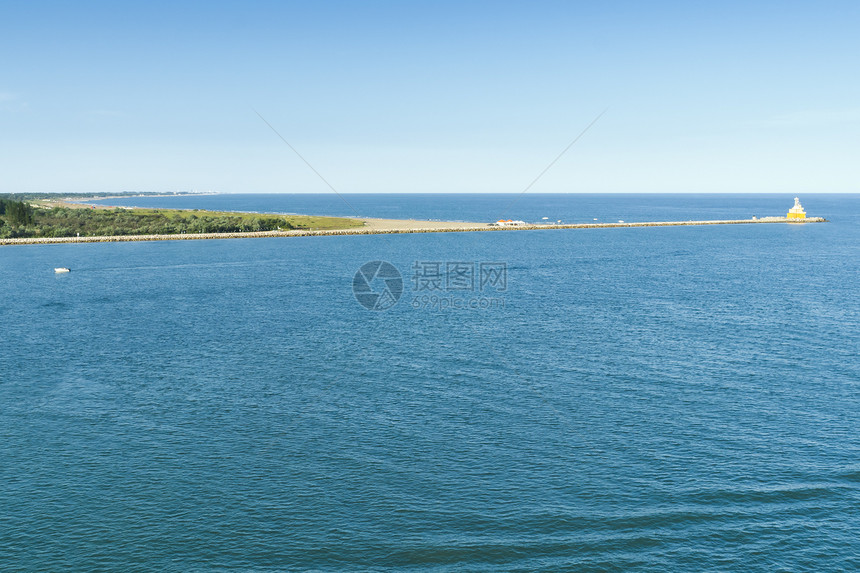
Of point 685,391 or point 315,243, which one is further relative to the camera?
point 315,243

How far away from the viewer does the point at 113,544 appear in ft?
111

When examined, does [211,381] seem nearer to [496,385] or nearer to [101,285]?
[496,385]

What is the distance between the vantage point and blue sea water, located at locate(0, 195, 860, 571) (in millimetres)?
33625

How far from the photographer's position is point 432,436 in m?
45.7

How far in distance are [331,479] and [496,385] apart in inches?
808

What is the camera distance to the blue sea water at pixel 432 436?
1324 inches

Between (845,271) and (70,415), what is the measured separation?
436 ft

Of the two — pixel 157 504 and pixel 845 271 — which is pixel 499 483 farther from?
pixel 845 271

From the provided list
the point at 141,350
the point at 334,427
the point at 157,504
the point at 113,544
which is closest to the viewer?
the point at 113,544

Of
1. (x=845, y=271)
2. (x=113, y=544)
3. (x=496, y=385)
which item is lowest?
(x=113, y=544)

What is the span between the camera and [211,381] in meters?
57.9

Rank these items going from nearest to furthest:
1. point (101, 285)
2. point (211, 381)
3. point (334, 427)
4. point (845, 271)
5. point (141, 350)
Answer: point (334, 427) → point (211, 381) → point (141, 350) → point (101, 285) → point (845, 271)

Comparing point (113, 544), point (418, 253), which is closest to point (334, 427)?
point (113, 544)

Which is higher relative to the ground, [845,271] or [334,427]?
[845,271]
